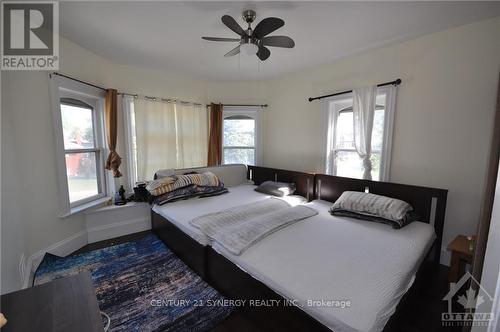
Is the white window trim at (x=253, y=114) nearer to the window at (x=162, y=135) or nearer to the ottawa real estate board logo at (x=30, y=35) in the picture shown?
the window at (x=162, y=135)

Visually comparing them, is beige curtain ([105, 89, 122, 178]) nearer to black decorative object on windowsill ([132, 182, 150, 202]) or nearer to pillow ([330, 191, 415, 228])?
Answer: black decorative object on windowsill ([132, 182, 150, 202])

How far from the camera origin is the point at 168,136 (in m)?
3.54

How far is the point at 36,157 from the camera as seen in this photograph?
7.07 ft

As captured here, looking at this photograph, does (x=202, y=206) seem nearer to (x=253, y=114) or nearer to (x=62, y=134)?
(x=62, y=134)

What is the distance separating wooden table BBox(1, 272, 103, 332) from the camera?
2.36 feet

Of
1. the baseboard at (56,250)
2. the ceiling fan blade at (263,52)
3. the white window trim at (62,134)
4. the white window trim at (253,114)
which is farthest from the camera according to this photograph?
the white window trim at (253,114)

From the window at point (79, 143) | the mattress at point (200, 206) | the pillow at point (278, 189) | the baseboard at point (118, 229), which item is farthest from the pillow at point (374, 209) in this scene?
the window at point (79, 143)

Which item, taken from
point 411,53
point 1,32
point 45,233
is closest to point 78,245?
point 45,233

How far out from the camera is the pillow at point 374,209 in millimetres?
1977

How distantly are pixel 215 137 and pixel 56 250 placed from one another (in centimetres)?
267

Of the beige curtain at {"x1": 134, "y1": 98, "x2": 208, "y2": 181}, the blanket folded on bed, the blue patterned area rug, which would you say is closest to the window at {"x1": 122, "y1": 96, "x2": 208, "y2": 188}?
the beige curtain at {"x1": 134, "y1": 98, "x2": 208, "y2": 181}

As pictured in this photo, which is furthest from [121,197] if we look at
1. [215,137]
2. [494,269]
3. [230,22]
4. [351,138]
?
[494,269]

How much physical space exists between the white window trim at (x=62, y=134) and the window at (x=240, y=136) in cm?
199

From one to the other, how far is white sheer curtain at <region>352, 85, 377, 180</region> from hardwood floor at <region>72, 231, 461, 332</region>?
1182mm
